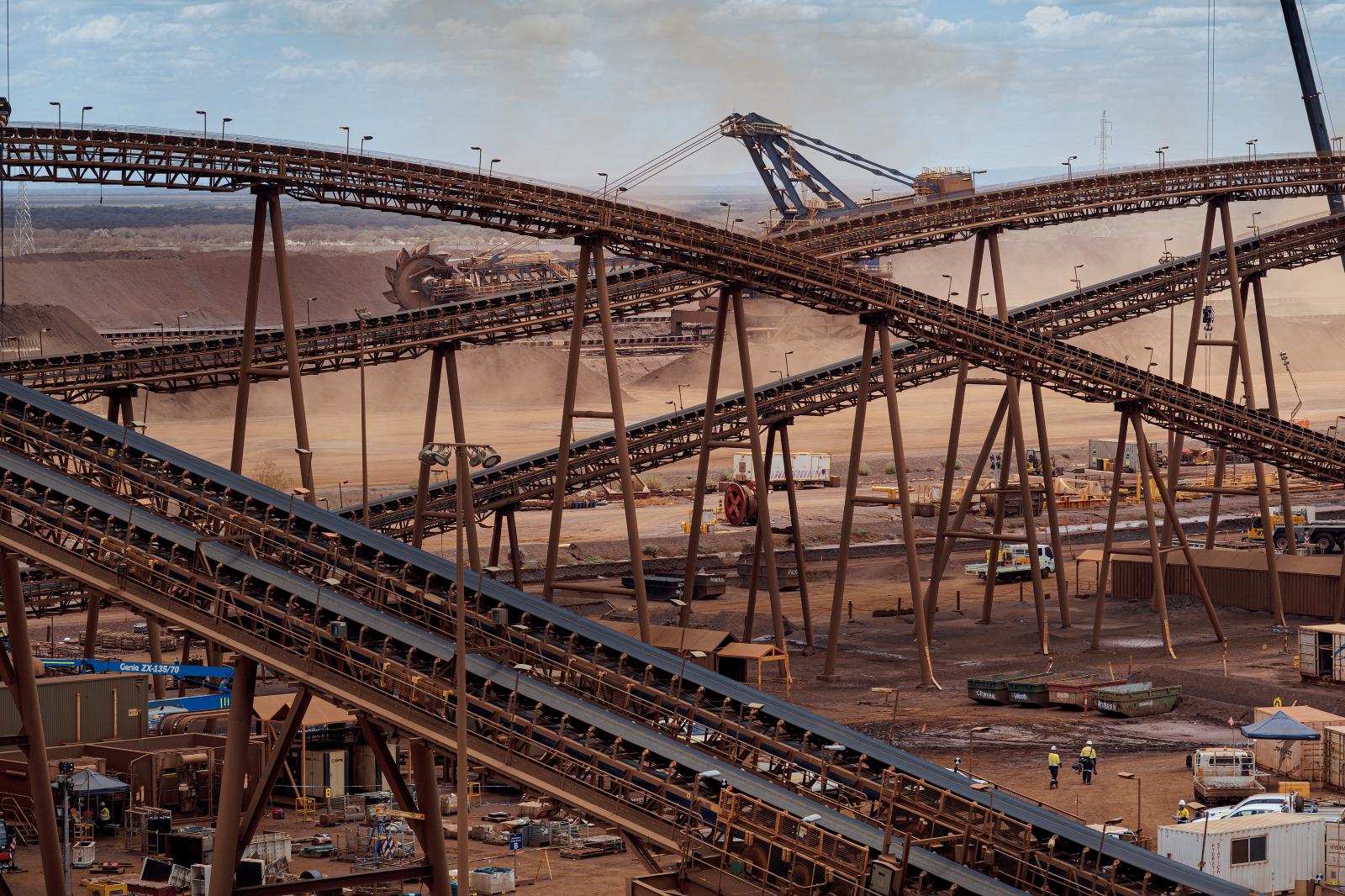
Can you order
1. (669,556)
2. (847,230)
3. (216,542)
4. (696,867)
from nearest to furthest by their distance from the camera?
1. (696,867)
2. (216,542)
3. (847,230)
4. (669,556)

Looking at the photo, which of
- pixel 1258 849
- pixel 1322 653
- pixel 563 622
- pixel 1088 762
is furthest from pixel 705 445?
pixel 1258 849

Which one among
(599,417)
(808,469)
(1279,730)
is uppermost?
(599,417)

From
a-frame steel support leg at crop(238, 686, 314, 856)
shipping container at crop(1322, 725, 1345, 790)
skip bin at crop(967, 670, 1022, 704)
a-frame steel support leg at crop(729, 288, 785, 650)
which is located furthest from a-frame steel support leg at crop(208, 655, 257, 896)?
skip bin at crop(967, 670, 1022, 704)

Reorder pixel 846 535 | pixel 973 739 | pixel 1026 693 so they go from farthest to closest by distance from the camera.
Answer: pixel 846 535, pixel 1026 693, pixel 973 739

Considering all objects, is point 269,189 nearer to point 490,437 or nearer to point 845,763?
point 845,763

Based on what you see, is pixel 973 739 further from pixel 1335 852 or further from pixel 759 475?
pixel 1335 852

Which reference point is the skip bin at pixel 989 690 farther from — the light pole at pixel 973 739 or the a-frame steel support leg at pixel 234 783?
the a-frame steel support leg at pixel 234 783

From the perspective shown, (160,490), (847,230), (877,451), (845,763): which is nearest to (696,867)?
(845,763)
